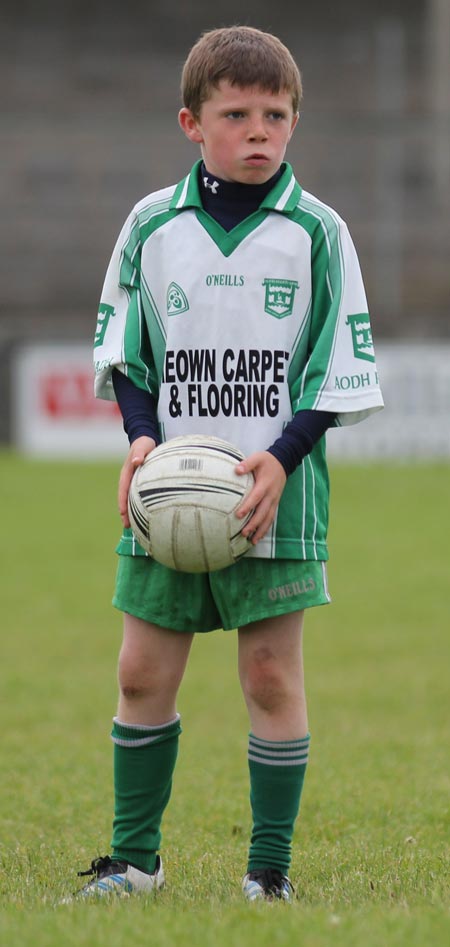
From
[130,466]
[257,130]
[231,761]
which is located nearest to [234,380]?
[130,466]

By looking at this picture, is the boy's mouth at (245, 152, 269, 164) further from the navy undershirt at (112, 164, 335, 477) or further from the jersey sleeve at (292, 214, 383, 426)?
the jersey sleeve at (292, 214, 383, 426)

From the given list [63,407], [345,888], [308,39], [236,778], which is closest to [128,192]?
[308,39]

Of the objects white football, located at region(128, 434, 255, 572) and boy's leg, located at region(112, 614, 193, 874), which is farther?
boy's leg, located at region(112, 614, 193, 874)

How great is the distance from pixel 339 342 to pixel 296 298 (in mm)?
148

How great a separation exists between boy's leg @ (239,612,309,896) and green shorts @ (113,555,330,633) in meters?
0.06

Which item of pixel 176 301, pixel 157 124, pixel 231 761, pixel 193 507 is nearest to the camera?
pixel 193 507

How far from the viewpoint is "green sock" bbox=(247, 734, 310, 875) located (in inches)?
140

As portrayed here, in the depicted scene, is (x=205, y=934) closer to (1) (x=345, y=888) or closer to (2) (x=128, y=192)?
(1) (x=345, y=888)

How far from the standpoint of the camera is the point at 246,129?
11.4ft

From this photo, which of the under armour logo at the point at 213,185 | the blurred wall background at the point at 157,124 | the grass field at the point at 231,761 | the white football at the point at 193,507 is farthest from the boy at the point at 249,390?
the blurred wall background at the point at 157,124

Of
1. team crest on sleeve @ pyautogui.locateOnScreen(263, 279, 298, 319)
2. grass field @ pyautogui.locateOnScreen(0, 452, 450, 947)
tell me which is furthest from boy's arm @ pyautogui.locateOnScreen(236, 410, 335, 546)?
grass field @ pyautogui.locateOnScreen(0, 452, 450, 947)

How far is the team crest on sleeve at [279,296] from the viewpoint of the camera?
3518 mm

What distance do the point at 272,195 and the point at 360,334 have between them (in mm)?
397

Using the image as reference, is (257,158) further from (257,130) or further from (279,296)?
(279,296)
